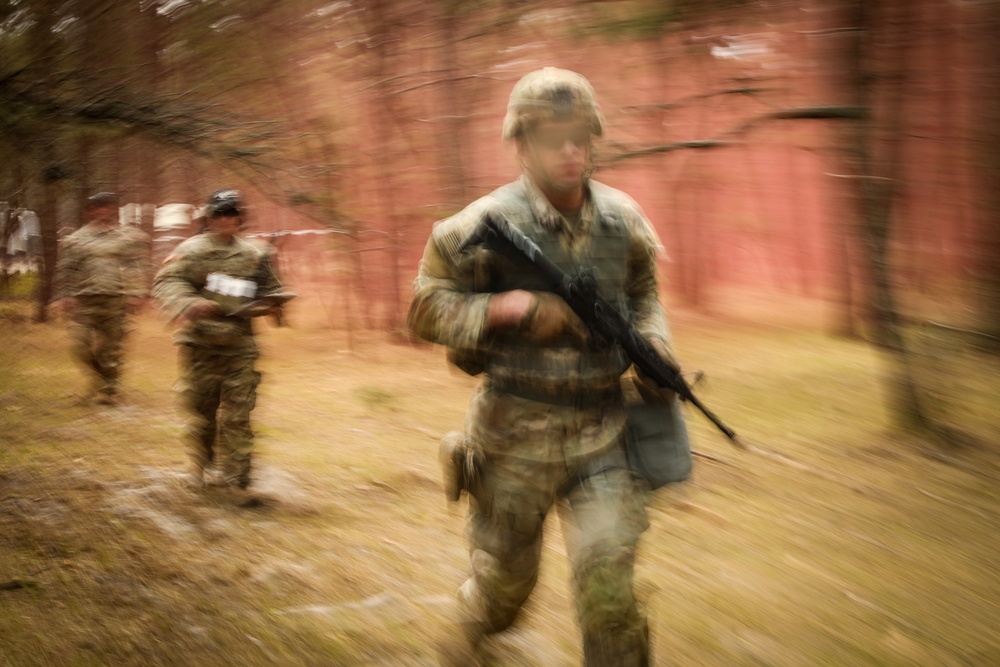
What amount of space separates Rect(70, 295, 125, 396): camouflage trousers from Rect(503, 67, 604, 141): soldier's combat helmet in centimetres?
750

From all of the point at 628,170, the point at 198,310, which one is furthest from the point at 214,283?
the point at 628,170

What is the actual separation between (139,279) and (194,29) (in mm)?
4172

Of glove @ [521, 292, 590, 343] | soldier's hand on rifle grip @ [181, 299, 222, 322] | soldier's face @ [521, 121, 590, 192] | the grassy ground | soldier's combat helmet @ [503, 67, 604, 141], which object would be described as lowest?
the grassy ground

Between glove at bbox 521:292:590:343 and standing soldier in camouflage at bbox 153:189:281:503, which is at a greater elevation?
glove at bbox 521:292:590:343

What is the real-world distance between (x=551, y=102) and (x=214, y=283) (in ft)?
11.5

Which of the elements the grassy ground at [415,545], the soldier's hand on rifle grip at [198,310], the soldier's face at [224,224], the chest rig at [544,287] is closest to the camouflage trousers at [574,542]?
the chest rig at [544,287]

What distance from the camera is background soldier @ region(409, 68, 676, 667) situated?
2.48 m

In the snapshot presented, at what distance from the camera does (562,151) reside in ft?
8.12

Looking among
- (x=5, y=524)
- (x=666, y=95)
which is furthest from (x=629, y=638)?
(x=666, y=95)

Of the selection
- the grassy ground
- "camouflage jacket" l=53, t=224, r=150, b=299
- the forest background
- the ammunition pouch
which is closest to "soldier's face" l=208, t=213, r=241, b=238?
the forest background

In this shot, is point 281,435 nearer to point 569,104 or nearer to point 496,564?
point 496,564

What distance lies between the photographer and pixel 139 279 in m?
9.26

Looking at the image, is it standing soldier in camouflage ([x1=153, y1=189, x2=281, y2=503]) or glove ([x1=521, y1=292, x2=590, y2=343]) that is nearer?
glove ([x1=521, y1=292, x2=590, y2=343])

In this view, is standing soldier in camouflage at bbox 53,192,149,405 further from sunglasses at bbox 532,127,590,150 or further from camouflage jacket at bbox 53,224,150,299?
sunglasses at bbox 532,127,590,150
